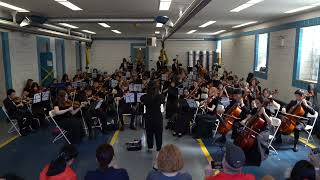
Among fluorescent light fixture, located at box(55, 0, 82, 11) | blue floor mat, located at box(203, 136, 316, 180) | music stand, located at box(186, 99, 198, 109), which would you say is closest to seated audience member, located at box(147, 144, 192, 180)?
blue floor mat, located at box(203, 136, 316, 180)

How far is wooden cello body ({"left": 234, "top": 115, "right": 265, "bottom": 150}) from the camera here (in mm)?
6176

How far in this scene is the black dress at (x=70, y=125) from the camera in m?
7.70

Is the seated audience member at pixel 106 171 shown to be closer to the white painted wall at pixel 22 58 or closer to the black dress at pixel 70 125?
the black dress at pixel 70 125

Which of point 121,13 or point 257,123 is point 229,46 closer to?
point 121,13

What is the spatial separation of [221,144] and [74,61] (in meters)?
15.1

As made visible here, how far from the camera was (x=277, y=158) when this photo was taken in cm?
676

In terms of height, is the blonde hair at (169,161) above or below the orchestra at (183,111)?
above

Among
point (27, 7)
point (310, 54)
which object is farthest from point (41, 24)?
point (310, 54)

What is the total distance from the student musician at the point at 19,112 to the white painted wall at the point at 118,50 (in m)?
16.2

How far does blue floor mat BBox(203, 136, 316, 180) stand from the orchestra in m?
0.18

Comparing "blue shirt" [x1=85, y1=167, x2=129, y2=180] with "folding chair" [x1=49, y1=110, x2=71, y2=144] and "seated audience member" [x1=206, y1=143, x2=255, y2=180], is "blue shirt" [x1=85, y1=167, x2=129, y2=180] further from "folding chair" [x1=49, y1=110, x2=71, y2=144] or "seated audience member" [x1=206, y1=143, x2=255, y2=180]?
"folding chair" [x1=49, y1=110, x2=71, y2=144]

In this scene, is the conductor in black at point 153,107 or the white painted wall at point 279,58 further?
the white painted wall at point 279,58

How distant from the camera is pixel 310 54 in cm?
1113

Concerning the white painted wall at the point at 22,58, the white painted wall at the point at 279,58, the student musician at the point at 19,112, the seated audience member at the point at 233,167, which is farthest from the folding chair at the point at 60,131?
the white painted wall at the point at 279,58
